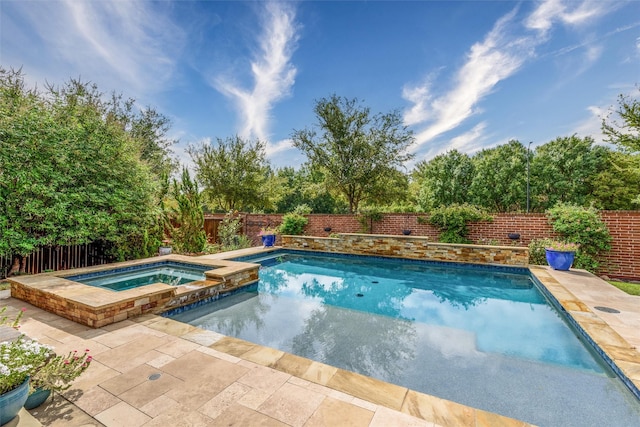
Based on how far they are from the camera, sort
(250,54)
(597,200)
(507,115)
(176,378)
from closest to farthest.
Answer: (176,378) < (250,54) < (507,115) < (597,200)

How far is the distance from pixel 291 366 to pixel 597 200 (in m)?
26.5

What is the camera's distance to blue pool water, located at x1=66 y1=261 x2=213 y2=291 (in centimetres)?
586

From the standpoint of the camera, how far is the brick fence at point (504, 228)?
23.5 ft

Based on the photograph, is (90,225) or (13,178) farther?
(90,225)

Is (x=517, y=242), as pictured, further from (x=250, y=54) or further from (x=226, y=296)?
(x=250, y=54)

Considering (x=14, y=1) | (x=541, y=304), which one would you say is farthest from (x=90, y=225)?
(x=541, y=304)

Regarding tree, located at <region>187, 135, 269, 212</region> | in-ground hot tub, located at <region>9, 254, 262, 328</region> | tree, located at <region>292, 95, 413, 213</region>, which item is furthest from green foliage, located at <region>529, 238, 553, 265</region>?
tree, located at <region>187, 135, 269, 212</region>

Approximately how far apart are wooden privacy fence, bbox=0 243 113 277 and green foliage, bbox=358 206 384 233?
825 cm

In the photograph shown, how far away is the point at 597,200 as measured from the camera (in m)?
19.9

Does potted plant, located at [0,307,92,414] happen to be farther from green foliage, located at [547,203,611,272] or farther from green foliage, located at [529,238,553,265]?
green foliage, located at [547,203,611,272]

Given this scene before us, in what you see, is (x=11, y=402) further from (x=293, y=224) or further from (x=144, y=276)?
(x=293, y=224)

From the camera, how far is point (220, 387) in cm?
232

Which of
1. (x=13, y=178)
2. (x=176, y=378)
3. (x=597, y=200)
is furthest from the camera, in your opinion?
(x=597, y=200)

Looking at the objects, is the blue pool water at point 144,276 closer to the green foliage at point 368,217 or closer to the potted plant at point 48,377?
the potted plant at point 48,377
